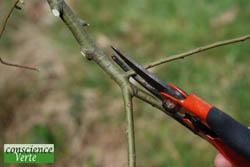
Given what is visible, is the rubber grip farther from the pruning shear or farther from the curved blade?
the curved blade

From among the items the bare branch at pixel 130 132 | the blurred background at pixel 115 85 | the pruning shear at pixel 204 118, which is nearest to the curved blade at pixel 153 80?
the pruning shear at pixel 204 118

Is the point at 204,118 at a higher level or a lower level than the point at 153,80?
lower

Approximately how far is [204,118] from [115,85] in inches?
61.5

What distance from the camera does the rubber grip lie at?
37.1 inches

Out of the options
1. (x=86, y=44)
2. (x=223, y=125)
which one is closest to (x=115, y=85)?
(x=86, y=44)

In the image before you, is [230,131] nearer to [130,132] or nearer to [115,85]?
[130,132]

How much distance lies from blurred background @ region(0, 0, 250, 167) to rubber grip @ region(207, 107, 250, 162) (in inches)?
36.2

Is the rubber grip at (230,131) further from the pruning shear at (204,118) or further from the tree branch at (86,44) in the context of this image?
the tree branch at (86,44)

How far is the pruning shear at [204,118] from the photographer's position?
37.4 inches

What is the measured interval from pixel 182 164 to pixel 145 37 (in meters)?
1.34

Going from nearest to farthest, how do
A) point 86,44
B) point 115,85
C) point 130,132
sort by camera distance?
point 130,132
point 86,44
point 115,85

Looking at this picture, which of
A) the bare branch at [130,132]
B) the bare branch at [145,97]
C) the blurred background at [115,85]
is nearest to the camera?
the bare branch at [130,132]

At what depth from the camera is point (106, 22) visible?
3059 mm

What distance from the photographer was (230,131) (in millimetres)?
952
